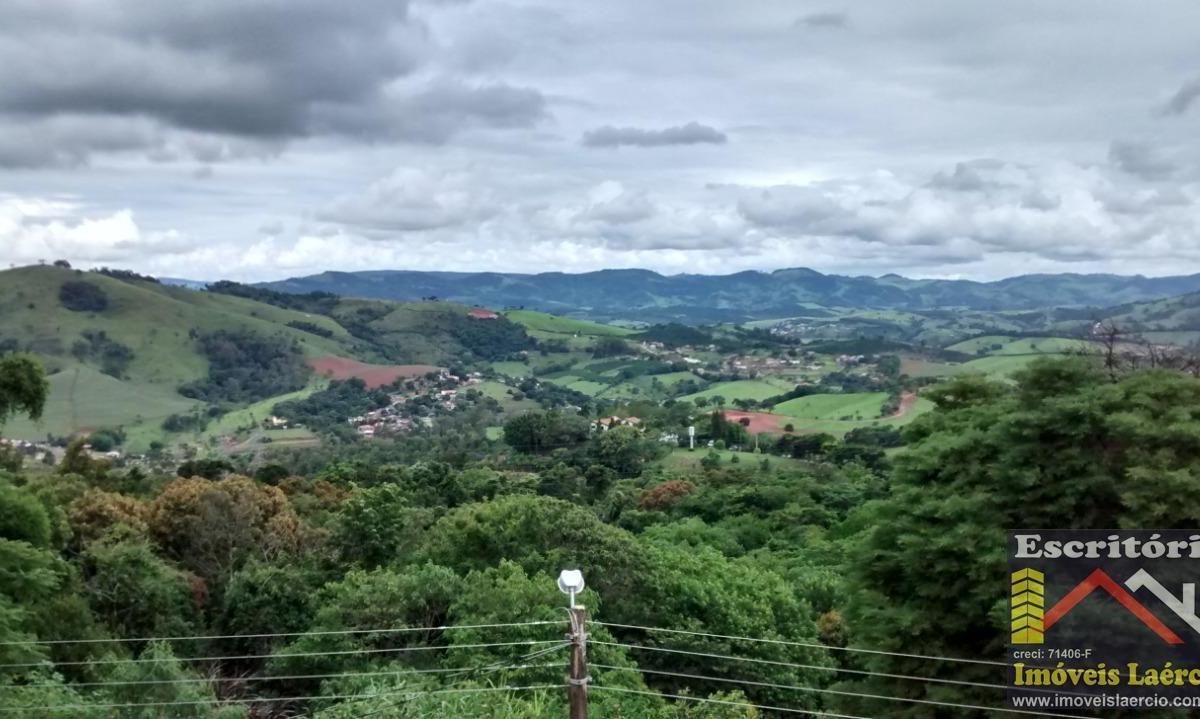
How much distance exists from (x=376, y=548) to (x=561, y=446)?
208 ft

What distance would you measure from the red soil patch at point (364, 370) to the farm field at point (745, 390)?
158 feet

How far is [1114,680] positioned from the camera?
11305 mm

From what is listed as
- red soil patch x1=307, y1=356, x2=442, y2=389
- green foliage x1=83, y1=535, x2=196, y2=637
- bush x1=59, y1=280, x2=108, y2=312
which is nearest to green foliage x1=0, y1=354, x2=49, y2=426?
green foliage x1=83, y1=535, x2=196, y2=637

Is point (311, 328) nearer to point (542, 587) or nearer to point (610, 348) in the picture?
point (610, 348)

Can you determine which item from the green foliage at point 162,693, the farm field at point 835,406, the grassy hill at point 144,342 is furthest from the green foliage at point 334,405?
the green foliage at point 162,693

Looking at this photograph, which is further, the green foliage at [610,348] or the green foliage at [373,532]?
the green foliage at [610,348]

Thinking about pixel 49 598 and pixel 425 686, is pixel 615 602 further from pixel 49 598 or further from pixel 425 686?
pixel 49 598

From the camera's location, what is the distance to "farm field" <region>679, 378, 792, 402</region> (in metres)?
137

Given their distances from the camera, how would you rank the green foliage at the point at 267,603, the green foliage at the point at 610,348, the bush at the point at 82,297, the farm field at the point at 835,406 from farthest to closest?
the green foliage at the point at 610,348
the bush at the point at 82,297
the farm field at the point at 835,406
the green foliage at the point at 267,603

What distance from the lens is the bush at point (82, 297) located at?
161 meters

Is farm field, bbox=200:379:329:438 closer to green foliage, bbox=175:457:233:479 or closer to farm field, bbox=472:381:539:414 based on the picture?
farm field, bbox=472:381:539:414

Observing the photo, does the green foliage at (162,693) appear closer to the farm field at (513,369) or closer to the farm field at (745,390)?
the farm field at (745,390)

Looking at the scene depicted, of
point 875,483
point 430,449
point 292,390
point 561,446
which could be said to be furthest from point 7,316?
point 875,483

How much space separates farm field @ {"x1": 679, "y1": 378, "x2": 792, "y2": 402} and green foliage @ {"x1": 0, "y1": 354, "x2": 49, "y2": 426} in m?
109
